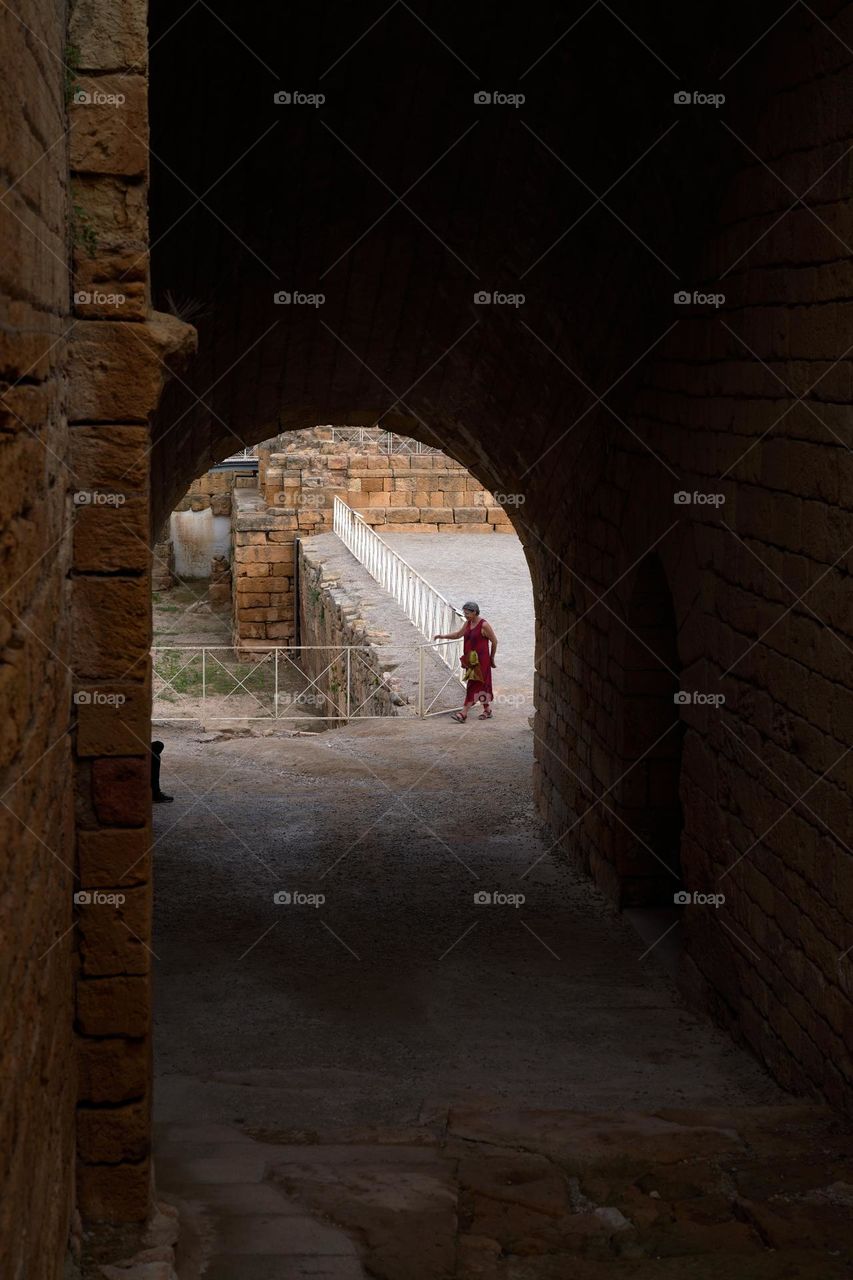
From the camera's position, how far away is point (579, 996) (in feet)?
22.5

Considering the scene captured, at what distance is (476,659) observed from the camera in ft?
42.5

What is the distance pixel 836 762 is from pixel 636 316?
3.18m

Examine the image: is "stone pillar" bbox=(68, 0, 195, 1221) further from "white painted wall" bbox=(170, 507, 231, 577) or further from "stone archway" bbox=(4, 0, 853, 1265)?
"white painted wall" bbox=(170, 507, 231, 577)

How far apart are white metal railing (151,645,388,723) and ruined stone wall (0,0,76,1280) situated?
11139 mm

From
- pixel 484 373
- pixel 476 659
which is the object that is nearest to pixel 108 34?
pixel 484 373

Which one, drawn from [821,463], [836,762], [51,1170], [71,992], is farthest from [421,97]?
[51,1170]

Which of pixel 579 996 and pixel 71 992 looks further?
pixel 579 996

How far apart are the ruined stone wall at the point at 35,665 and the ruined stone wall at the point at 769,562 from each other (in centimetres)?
260

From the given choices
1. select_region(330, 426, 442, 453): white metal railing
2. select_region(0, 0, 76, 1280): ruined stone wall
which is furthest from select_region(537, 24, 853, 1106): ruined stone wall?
select_region(330, 426, 442, 453): white metal railing

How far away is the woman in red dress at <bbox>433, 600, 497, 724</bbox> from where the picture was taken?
12.7m

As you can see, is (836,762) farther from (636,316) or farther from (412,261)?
(412,261)

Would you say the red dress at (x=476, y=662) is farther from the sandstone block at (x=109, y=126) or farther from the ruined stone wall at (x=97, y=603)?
the sandstone block at (x=109, y=126)

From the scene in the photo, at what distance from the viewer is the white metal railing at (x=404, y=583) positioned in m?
15.5

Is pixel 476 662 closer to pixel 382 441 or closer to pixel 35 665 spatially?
pixel 35 665
